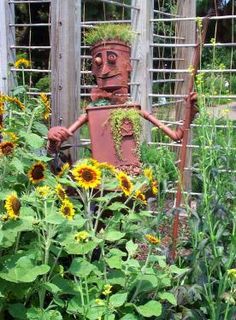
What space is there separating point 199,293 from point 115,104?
1.11 m

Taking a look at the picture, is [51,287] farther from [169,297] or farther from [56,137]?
[56,137]

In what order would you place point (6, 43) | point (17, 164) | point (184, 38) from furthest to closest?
point (184, 38) < point (6, 43) < point (17, 164)

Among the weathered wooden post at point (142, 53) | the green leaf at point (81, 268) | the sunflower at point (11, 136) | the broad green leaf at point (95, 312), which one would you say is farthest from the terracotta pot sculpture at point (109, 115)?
the weathered wooden post at point (142, 53)

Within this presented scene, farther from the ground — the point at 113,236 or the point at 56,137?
the point at 56,137

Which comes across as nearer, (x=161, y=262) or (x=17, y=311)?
(x=17, y=311)

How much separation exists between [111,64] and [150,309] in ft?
4.34

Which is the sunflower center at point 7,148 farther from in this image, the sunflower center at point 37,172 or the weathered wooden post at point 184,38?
the weathered wooden post at point 184,38

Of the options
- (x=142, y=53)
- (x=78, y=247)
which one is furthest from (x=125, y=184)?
(x=142, y=53)

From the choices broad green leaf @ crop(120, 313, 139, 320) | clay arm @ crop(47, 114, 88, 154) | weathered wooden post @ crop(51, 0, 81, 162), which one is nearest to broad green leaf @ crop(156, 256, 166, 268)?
broad green leaf @ crop(120, 313, 139, 320)

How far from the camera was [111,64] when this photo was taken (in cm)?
303

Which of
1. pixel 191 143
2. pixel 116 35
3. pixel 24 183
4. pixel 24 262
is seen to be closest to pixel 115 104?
pixel 116 35

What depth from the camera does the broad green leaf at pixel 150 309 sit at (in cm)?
212

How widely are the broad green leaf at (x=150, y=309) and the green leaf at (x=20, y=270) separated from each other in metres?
0.38

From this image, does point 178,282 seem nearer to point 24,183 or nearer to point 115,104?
point 24,183
